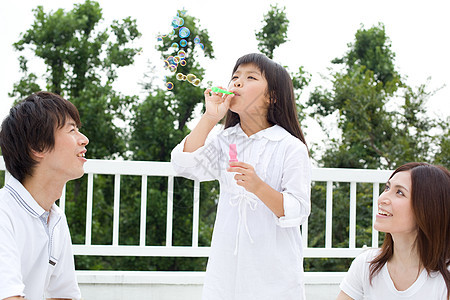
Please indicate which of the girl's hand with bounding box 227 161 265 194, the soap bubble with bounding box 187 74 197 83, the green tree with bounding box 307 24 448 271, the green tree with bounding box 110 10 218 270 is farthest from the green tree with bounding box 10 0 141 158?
the girl's hand with bounding box 227 161 265 194

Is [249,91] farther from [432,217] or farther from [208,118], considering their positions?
[432,217]

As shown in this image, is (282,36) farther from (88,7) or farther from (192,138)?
(192,138)

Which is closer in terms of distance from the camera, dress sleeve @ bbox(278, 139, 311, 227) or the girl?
dress sleeve @ bbox(278, 139, 311, 227)

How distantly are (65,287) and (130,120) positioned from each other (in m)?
5.97

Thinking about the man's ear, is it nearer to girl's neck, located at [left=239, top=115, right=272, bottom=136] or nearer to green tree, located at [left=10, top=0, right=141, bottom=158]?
girl's neck, located at [left=239, top=115, right=272, bottom=136]

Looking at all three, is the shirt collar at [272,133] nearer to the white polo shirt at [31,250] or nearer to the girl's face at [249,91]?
the girl's face at [249,91]

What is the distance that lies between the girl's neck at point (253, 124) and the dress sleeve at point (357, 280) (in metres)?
0.63

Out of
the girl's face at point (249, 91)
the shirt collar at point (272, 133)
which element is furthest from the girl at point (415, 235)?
the girl's face at point (249, 91)

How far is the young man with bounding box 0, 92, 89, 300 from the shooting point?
1.31 metres

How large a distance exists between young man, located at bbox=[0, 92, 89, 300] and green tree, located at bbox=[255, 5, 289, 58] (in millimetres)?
5168

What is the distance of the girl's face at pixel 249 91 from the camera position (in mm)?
1633

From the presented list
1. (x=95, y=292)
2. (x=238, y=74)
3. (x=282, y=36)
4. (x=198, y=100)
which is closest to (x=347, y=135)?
(x=282, y=36)

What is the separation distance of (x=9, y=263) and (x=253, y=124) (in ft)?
3.04

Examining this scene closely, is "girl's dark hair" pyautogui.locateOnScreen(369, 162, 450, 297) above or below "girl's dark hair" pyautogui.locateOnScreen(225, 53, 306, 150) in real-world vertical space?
below
